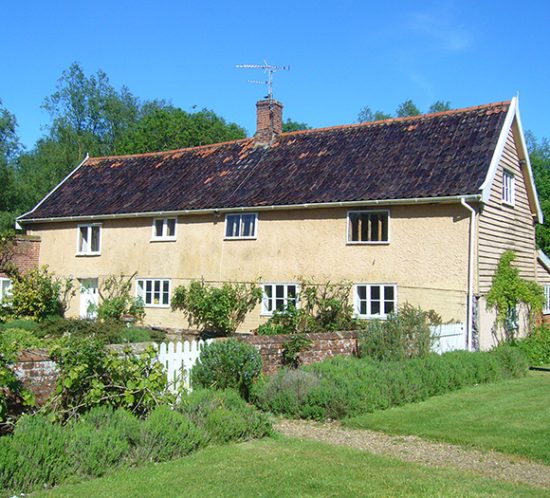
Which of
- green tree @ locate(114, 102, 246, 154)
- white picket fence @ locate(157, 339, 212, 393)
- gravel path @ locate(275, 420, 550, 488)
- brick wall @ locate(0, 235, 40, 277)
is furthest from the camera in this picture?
green tree @ locate(114, 102, 246, 154)

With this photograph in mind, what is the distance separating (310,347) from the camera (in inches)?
551

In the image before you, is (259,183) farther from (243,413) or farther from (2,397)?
(2,397)

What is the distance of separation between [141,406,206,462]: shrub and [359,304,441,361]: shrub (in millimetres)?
6326

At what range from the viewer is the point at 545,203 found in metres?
38.0

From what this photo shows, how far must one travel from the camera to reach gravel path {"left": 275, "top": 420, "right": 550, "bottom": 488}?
325 inches

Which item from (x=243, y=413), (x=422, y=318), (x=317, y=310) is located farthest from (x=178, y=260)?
(x=243, y=413)

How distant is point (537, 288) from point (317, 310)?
7576mm

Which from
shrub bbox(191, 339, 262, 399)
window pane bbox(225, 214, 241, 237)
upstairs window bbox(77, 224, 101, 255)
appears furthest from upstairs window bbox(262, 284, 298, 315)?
shrub bbox(191, 339, 262, 399)

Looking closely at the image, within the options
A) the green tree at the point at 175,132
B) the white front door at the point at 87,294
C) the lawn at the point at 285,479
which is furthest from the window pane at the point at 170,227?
the green tree at the point at 175,132

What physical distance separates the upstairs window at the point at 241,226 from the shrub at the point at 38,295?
8386 millimetres

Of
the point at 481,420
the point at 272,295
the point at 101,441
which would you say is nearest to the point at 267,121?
the point at 272,295

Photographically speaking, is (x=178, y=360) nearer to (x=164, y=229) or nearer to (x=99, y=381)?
(x=99, y=381)

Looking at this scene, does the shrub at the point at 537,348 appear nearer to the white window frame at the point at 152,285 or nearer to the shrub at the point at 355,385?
the shrub at the point at 355,385

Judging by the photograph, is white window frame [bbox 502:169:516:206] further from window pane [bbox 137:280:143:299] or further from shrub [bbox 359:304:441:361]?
window pane [bbox 137:280:143:299]
